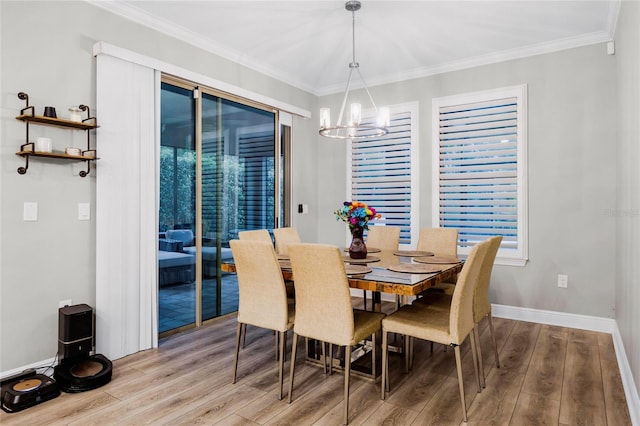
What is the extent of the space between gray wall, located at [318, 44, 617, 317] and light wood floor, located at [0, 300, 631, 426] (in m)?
0.73

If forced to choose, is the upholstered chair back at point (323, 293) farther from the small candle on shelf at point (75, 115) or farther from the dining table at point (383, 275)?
the small candle on shelf at point (75, 115)

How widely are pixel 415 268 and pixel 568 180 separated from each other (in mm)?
2312

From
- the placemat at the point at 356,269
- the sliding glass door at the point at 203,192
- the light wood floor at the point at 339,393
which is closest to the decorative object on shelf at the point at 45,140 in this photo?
the sliding glass door at the point at 203,192

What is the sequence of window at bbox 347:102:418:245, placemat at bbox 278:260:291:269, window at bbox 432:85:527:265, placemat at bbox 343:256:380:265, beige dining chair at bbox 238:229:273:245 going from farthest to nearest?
window at bbox 347:102:418:245 → window at bbox 432:85:527:265 → beige dining chair at bbox 238:229:273:245 → placemat at bbox 343:256:380:265 → placemat at bbox 278:260:291:269

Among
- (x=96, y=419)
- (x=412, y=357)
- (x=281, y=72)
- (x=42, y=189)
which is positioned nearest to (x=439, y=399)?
(x=412, y=357)

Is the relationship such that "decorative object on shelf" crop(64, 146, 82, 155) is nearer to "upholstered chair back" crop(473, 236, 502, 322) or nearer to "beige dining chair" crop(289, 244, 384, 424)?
"beige dining chair" crop(289, 244, 384, 424)

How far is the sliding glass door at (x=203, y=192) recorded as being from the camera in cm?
365

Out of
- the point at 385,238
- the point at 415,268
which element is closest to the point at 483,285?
the point at 415,268

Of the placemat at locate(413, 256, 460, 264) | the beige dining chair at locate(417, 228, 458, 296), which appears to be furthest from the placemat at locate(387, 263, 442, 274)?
the beige dining chair at locate(417, 228, 458, 296)

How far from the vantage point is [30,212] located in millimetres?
2697

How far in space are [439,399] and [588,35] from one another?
11.7ft

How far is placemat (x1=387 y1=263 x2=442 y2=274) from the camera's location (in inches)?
98.0

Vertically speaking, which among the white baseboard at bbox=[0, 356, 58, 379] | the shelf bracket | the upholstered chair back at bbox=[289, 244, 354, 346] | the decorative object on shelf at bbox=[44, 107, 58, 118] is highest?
the decorative object on shelf at bbox=[44, 107, 58, 118]

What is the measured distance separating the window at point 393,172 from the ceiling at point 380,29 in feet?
2.17
